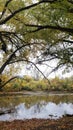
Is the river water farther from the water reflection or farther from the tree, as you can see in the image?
the tree

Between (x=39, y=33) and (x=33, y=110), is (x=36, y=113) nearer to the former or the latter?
(x=33, y=110)

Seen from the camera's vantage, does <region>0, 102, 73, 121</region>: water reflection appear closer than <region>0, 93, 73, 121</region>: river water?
Yes

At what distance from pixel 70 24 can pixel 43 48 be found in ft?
10.1

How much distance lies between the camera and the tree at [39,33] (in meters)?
22.4

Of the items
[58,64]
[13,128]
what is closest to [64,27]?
[58,64]

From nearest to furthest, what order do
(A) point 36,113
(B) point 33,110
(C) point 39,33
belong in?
(C) point 39,33
(A) point 36,113
(B) point 33,110

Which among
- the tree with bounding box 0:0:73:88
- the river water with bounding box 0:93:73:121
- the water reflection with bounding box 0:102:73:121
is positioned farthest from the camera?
the river water with bounding box 0:93:73:121

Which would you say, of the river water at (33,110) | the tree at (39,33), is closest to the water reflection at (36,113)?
the river water at (33,110)

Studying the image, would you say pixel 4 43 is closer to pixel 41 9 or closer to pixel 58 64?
pixel 41 9

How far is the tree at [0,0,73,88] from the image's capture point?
22.4 m

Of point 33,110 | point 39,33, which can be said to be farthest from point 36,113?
point 39,33

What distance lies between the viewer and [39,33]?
26.0 m

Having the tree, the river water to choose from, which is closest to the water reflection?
the river water

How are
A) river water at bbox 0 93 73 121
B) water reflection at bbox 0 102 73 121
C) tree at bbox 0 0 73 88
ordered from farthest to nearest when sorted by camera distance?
river water at bbox 0 93 73 121 → water reflection at bbox 0 102 73 121 → tree at bbox 0 0 73 88
